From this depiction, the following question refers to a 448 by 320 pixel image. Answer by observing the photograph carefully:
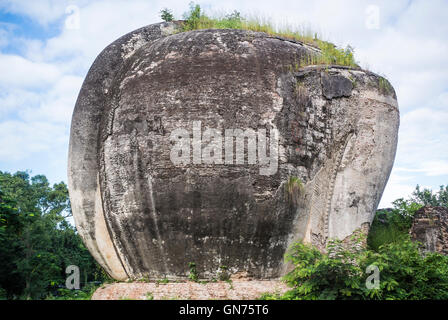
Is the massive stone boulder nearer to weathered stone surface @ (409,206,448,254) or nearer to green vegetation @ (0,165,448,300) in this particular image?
green vegetation @ (0,165,448,300)

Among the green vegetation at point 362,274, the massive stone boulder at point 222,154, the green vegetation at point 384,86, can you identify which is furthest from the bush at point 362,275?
the green vegetation at point 384,86

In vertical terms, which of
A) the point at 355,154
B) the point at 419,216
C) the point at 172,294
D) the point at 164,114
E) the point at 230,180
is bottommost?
the point at 172,294

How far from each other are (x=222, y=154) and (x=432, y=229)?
479 centimetres

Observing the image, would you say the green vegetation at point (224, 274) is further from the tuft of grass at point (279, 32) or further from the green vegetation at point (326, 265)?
the tuft of grass at point (279, 32)

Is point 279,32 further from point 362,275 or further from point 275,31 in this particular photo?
point 362,275

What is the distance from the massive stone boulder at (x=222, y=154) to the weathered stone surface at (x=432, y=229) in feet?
7.16

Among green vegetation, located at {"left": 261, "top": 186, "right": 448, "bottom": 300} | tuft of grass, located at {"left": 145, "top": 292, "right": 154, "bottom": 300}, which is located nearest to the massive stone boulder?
tuft of grass, located at {"left": 145, "top": 292, "right": 154, "bottom": 300}

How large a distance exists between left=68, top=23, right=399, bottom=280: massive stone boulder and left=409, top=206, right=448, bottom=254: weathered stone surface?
2.18 m

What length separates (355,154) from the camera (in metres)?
5.91

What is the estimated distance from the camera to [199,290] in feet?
15.8

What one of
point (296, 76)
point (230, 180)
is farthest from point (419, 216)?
point (230, 180)

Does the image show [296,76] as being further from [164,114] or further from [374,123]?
[164,114]

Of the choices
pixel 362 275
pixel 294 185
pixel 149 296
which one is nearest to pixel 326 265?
pixel 362 275

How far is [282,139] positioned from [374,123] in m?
1.61
